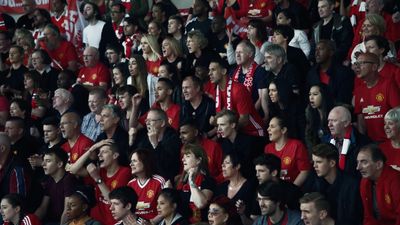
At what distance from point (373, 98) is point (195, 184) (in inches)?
82.8

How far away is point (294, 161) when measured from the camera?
11.3 meters

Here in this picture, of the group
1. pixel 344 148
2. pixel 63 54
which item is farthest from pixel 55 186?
pixel 63 54

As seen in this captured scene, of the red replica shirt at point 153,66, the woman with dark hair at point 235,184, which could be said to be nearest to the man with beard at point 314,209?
the woman with dark hair at point 235,184

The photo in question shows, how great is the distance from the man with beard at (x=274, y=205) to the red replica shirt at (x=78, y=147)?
2.92 metres

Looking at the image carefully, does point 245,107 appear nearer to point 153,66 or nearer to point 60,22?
point 153,66

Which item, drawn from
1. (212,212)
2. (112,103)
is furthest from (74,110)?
(212,212)

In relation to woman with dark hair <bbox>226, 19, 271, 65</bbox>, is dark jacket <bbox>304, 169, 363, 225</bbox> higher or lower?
lower

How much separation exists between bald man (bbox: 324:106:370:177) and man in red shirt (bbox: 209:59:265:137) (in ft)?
4.52

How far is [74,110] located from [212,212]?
4058 mm

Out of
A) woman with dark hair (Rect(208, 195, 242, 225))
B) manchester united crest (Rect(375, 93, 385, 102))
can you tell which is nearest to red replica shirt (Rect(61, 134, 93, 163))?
woman with dark hair (Rect(208, 195, 242, 225))

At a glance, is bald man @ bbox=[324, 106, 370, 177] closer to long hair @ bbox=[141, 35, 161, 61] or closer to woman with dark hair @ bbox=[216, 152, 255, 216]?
woman with dark hair @ bbox=[216, 152, 255, 216]

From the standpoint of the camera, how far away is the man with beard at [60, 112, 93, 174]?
12508 mm

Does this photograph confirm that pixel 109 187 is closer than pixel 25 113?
Yes

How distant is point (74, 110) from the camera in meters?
13.9
